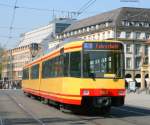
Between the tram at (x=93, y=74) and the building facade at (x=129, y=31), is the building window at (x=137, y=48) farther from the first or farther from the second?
the tram at (x=93, y=74)

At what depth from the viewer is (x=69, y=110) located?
2280 centimetres

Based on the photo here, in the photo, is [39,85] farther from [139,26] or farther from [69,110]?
[139,26]

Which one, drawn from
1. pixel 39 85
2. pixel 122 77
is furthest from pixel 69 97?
pixel 39 85

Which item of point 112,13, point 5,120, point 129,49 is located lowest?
point 5,120

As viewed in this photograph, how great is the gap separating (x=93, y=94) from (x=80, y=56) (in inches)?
65.0

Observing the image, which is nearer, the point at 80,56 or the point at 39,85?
the point at 80,56

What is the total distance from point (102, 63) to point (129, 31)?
311 ft

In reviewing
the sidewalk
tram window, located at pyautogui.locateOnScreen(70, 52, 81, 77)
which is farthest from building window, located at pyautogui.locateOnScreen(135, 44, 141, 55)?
tram window, located at pyautogui.locateOnScreen(70, 52, 81, 77)

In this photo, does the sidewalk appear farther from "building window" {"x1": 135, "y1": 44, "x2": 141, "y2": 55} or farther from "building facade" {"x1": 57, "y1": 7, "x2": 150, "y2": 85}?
"building window" {"x1": 135, "y1": 44, "x2": 141, "y2": 55}

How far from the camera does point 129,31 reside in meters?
114

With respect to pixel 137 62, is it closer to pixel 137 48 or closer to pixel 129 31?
pixel 137 48

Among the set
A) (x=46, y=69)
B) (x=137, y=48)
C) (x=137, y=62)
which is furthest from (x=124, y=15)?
(x=46, y=69)

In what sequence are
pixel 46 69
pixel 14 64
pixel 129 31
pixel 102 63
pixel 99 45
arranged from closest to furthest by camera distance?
pixel 102 63 < pixel 99 45 < pixel 46 69 < pixel 129 31 < pixel 14 64

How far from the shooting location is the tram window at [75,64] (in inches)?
802
